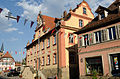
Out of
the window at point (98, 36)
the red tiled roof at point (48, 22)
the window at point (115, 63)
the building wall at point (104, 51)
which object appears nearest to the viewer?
the window at point (115, 63)

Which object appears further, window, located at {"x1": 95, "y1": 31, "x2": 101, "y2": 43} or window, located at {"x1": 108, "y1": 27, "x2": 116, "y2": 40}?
window, located at {"x1": 95, "y1": 31, "x2": 101, "y2": 43}

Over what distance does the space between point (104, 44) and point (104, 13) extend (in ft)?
14.5

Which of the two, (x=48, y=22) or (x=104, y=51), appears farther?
(x=48, y=22)

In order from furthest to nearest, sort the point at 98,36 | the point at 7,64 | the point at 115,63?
the point at 7,64, the point at 98,36, the point at 115,63

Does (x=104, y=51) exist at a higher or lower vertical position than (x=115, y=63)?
higher

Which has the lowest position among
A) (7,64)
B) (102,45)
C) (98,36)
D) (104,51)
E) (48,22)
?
(7,64)

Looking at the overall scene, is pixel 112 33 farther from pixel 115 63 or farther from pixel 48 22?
pixel 48 22

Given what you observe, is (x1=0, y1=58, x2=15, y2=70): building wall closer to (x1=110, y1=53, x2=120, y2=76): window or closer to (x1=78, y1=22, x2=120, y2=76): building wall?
(x1=78, y1=22, x2=120, y2=76): building wall

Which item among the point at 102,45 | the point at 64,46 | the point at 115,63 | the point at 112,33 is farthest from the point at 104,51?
the point at 64,46

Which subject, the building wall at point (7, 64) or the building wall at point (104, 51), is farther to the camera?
the building wall at point (7, 64)

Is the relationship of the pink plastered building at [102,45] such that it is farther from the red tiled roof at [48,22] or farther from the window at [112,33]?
the red tiled roof at [48,22]

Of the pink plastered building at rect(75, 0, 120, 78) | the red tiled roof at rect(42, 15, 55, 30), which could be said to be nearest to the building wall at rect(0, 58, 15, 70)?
the red tiled roof at rect(42, 15, 55, 30)

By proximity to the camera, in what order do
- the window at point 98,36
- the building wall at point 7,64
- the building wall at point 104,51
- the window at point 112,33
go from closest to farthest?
1. the building wall at point 104,51
2. the window at point 112,33
3. the window at point 98,36
4. the building wall at point 7,64

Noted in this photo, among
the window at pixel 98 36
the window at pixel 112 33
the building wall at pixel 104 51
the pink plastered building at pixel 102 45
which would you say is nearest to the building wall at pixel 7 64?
the pink plastered building at pixel 102 45
